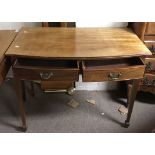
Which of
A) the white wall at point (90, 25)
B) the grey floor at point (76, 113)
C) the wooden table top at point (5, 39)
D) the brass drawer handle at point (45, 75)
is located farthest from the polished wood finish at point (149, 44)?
the wooden table top at point (5, 39)

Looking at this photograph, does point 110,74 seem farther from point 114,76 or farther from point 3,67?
point 3,67

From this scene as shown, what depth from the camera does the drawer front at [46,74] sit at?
4.05 feet

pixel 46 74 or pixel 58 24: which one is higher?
pixel 58 24

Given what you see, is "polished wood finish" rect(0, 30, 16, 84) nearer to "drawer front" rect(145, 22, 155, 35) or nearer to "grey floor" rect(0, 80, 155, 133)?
"grey floor" rect(0, 80, 155, 133)

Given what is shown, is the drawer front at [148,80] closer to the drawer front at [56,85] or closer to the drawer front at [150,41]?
the drawer front at [150,41]

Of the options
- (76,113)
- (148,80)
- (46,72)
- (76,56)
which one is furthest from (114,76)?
(76,113)

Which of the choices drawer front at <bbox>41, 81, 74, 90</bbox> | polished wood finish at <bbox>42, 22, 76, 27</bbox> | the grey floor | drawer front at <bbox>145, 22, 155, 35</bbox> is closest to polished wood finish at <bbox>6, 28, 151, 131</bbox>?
drawer front at <bbox>145, 22, 155, 35</bbox>

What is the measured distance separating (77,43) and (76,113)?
26.4 inches

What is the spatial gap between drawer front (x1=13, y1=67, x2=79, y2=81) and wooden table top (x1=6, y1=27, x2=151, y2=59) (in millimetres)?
86

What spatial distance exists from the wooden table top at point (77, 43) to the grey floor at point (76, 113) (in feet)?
2.19

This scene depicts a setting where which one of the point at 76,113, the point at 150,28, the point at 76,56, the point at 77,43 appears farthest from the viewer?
the point at 76,113

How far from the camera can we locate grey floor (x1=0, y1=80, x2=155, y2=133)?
1637 mm

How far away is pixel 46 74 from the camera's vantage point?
4.12ft

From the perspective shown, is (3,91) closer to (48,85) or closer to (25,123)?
(48,85)
